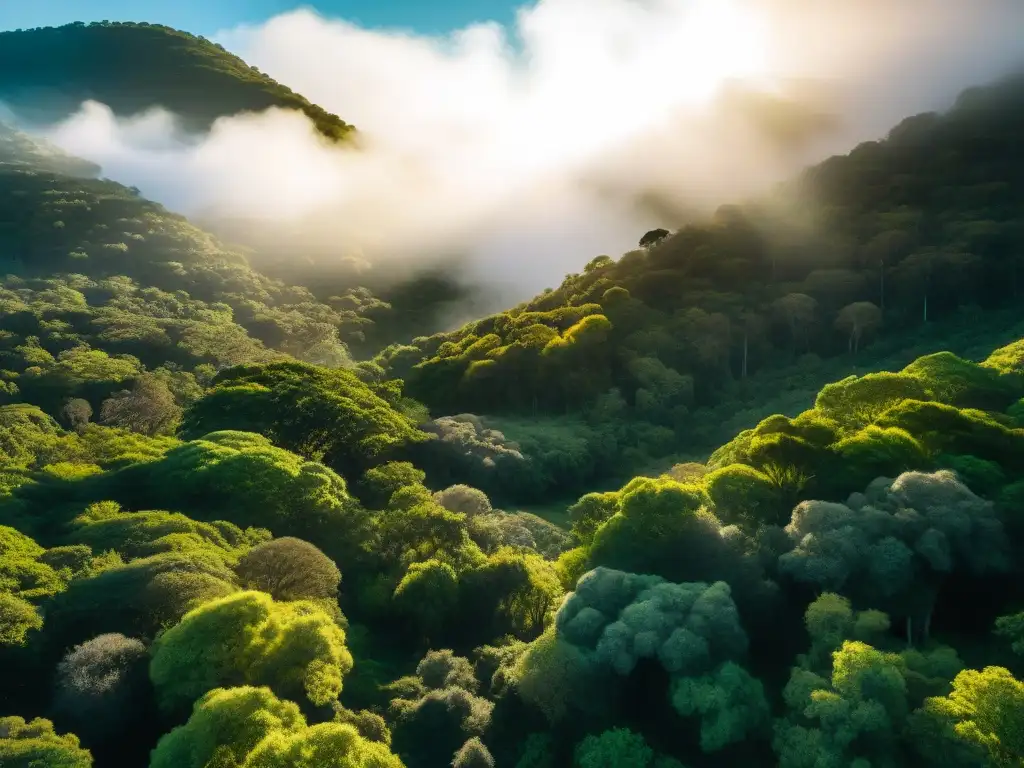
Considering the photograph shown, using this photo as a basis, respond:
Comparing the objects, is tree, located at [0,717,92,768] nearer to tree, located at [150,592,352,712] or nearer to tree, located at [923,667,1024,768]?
tree, located at [150,592,352,712]

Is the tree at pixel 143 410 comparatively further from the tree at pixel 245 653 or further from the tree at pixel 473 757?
the tree at pixel 473 757

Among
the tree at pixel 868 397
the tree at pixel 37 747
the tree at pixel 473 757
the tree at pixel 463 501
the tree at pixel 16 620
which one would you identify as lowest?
the tree at pixel 473 757

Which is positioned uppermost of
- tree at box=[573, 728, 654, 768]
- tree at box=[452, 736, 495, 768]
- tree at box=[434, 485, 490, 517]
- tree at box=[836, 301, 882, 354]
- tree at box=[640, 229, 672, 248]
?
tree at box=[640, 229, 672, 248]

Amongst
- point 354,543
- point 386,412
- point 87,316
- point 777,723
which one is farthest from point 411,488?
point 87,316

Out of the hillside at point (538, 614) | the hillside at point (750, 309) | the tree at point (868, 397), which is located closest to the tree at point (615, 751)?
the hillside at point (538, 614)

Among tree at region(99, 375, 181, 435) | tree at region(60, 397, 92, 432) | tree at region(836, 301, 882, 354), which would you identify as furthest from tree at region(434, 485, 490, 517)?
tree at region(836, 301, 882, 354)

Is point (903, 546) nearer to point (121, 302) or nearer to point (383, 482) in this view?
point (383, 482)

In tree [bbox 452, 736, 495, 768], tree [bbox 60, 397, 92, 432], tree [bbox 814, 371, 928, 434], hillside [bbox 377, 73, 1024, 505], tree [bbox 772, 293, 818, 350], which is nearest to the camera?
tree [bbox 452, 736, 495, 768]
